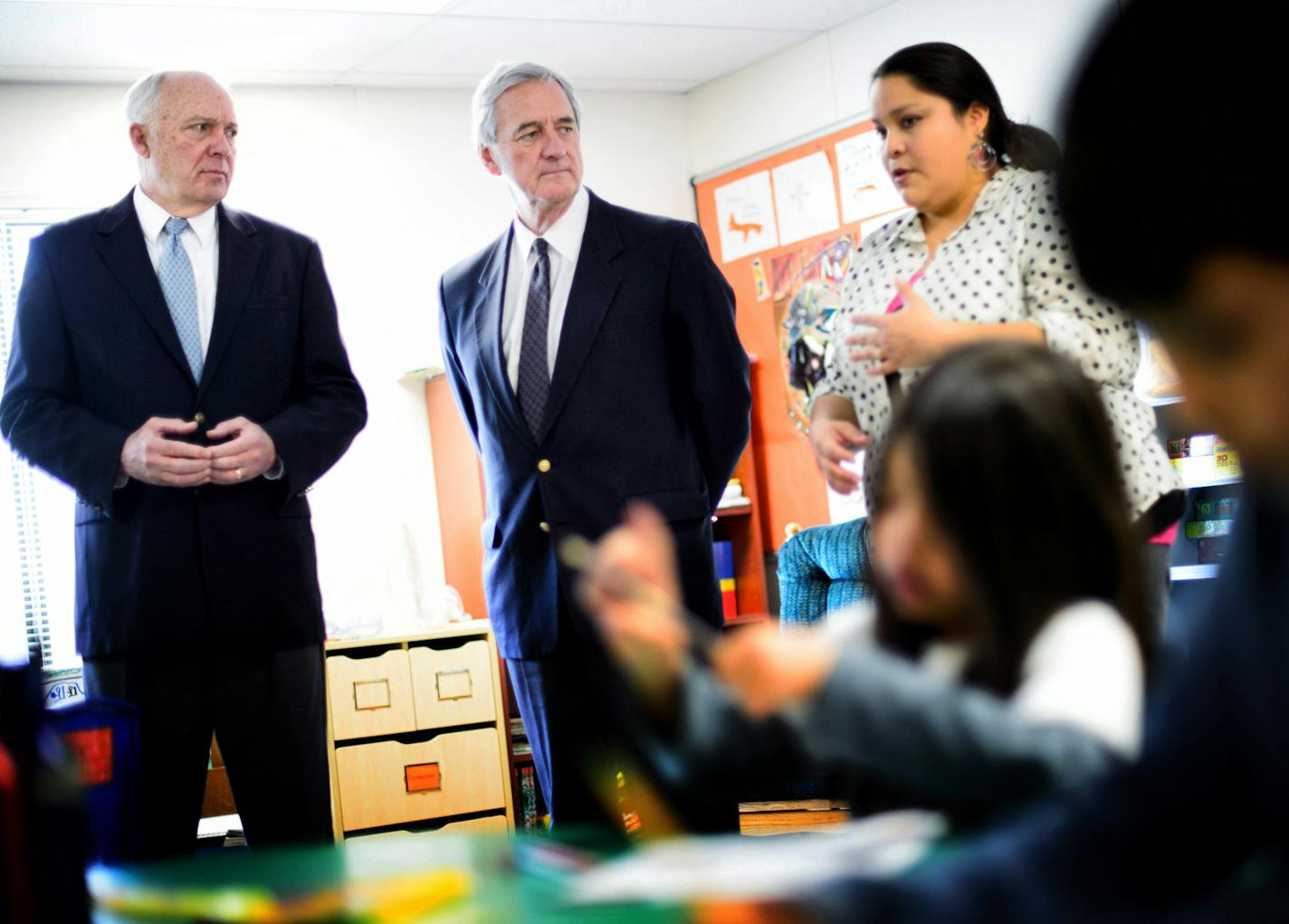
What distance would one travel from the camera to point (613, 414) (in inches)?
103

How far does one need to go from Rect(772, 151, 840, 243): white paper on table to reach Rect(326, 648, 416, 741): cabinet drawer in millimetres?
2313

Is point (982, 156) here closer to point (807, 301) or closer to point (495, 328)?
point (495, 328)

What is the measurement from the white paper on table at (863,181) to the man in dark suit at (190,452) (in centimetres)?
300

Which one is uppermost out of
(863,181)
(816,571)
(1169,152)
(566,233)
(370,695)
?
(863,181)

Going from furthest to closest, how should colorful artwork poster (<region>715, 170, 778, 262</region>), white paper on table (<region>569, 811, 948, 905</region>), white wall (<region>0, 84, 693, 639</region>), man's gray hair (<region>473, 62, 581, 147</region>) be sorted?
1. colorful artwork poster (<region>715, 170, 778, 262</region>)
2. white wall (<region>0, 84, 693, 639</region>)
3. man's gray hair (<region>473, 62, 581, 147</region>)
4. white paper on table (<region>569, 811, 948, 905</region>)

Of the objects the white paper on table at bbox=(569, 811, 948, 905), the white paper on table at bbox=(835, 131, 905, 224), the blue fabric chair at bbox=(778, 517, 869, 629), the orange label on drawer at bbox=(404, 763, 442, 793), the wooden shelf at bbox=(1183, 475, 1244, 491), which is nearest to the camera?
the white paper on table at bbox=(569, 811, 948, 905)

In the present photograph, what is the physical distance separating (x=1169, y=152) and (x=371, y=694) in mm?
4103

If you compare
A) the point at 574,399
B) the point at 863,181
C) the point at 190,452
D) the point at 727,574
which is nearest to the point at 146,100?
the point at 190,452

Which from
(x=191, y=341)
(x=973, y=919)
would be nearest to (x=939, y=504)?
(x=973, y=919)

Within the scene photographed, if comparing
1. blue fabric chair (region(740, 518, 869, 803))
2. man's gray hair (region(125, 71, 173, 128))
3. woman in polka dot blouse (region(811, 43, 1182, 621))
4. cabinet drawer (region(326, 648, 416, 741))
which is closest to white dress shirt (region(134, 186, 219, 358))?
man's gray hair (region(125, 71, 173, 128))

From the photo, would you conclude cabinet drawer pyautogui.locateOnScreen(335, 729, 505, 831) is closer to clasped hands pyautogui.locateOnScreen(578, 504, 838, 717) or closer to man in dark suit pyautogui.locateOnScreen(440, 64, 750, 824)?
man in dark suit pyautogui.locateOnScreen(440, 64, 750, 824)

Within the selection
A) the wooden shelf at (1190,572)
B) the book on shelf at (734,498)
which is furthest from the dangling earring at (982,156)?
the book on shelf at (734,498)

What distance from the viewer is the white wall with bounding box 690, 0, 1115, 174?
4723 millimetres

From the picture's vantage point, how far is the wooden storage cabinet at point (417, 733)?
4422 mm
